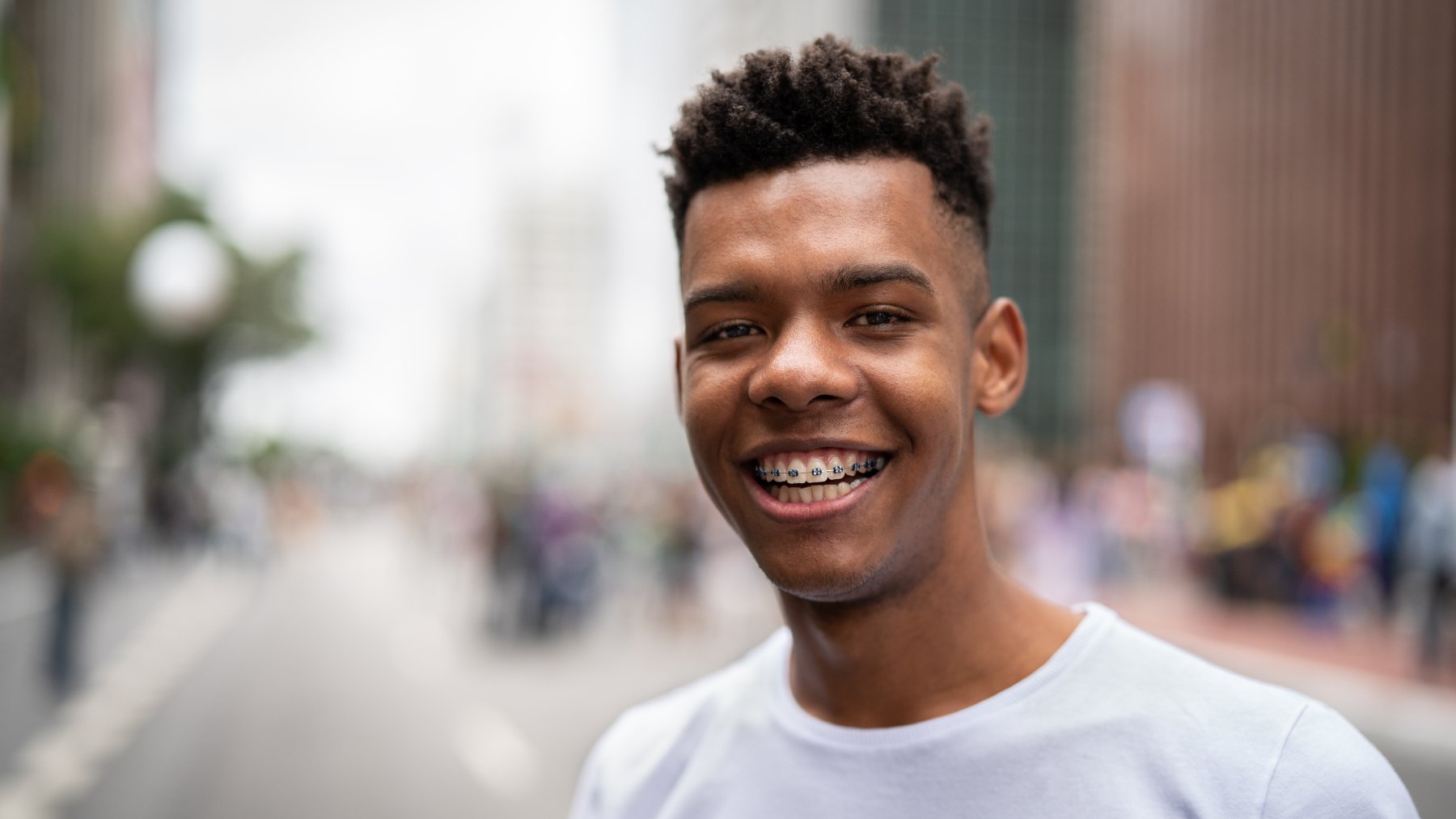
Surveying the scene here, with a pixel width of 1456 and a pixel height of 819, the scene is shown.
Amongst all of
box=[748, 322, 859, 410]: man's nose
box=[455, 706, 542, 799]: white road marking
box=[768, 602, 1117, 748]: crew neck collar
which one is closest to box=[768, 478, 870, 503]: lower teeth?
box=[748, 322, 859, 410]: man's nose

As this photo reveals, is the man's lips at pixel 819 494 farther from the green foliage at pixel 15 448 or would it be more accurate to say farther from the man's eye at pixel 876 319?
the green foliage at pixel 15 448

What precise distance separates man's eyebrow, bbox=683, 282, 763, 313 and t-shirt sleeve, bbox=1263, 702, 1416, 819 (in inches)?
33.1

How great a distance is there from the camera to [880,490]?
60.2 inches

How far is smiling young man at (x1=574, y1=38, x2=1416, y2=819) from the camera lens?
4.83 feet

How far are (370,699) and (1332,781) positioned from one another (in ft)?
33.5

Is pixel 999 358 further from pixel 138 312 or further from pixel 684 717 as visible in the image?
pixel 138 312

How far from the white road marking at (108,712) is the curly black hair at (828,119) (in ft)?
21.7

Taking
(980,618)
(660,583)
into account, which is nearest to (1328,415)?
(660,583)

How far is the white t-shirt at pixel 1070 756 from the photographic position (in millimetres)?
1358

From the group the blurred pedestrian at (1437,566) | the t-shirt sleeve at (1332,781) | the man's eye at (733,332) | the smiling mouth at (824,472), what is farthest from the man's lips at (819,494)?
the blurred pedestrian at (1437,566)

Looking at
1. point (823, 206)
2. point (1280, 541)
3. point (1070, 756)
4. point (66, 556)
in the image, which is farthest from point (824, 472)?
point (1280, 541)

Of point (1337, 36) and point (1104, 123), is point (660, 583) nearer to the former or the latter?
point (1337, 36)

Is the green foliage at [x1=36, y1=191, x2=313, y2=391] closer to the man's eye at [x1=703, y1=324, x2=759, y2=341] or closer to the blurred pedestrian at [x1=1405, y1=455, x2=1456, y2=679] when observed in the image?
the blurred pedestrian at [x1=1405, y1=455, x2=1456, y2=679]

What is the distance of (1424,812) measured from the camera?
21.4ft
